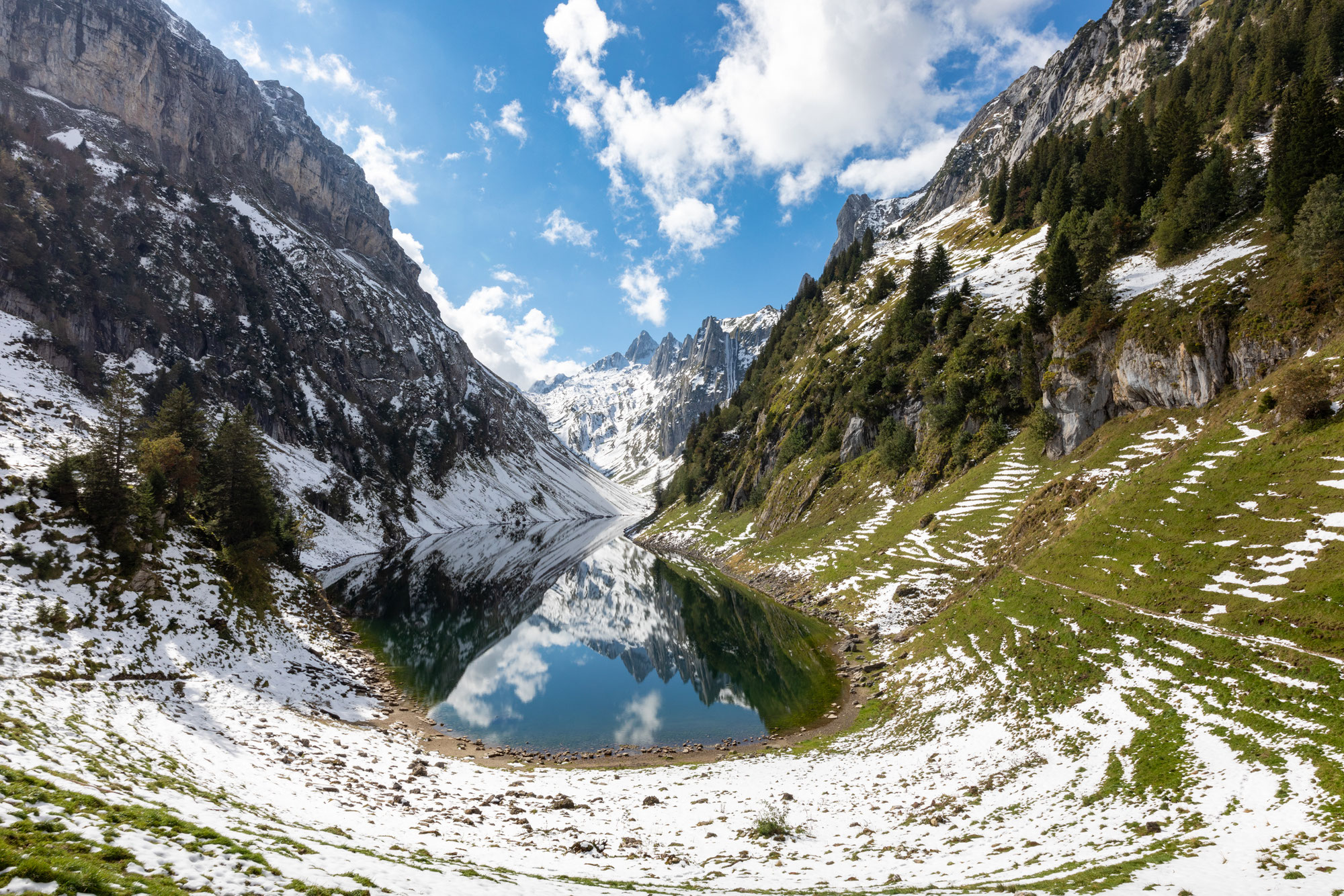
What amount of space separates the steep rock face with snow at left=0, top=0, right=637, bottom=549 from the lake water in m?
59.1

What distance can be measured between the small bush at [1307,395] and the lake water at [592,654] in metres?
30.7

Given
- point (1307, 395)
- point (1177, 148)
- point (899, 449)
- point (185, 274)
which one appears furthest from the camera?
point (185, 274)

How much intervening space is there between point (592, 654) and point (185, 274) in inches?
6336

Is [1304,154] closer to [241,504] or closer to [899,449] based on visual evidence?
[899,449]

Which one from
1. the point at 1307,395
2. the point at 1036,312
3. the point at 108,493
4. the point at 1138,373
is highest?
the point at 1036,312

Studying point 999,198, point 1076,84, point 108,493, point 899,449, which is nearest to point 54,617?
point 108,493

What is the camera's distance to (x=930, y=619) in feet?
130

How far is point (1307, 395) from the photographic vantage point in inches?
1110

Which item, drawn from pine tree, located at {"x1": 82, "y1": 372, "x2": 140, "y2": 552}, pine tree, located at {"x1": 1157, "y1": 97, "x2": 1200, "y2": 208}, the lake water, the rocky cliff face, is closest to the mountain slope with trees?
the rocky cliff face

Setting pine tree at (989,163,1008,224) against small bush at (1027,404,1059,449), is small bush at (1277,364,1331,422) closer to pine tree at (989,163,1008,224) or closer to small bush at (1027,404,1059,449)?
small bush at (1027,404,1059,449)

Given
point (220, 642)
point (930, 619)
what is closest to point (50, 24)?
point (220, 642)

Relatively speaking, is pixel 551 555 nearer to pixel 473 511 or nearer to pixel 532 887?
pixel 473 511

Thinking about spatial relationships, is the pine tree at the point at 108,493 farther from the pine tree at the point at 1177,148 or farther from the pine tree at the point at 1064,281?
the pine tree at the point at 1177,148

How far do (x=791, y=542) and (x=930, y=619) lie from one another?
117ft
